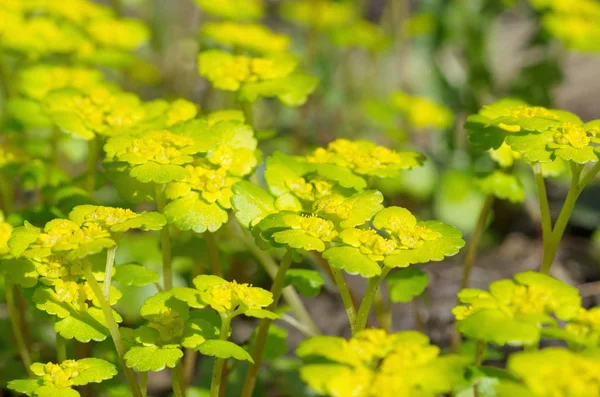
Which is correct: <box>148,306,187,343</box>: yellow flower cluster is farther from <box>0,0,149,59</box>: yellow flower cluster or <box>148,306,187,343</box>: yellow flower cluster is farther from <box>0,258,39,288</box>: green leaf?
<box>0,0,149,59</box>: yellow flower cluster

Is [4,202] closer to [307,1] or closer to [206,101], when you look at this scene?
[206,101]

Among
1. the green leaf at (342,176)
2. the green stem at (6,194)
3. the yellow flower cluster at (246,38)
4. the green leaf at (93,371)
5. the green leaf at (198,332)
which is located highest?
the yellow flower cluster at (246,38)

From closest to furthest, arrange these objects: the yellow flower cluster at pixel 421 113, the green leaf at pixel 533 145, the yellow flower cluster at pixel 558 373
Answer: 1. the yellow flower cluster at pixel 558 373
2. the green leaf at pixel 533 145
3. the yellow flower cluster at pixel 421 113

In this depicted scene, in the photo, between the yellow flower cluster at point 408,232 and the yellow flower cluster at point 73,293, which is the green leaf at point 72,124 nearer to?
the yellow flower cluster at point 73,293

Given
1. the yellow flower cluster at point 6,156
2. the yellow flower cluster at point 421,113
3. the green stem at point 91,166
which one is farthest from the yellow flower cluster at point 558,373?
the yellow flower cluster at point 421,113

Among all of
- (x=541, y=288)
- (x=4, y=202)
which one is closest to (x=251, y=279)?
(x=4, y=202)
